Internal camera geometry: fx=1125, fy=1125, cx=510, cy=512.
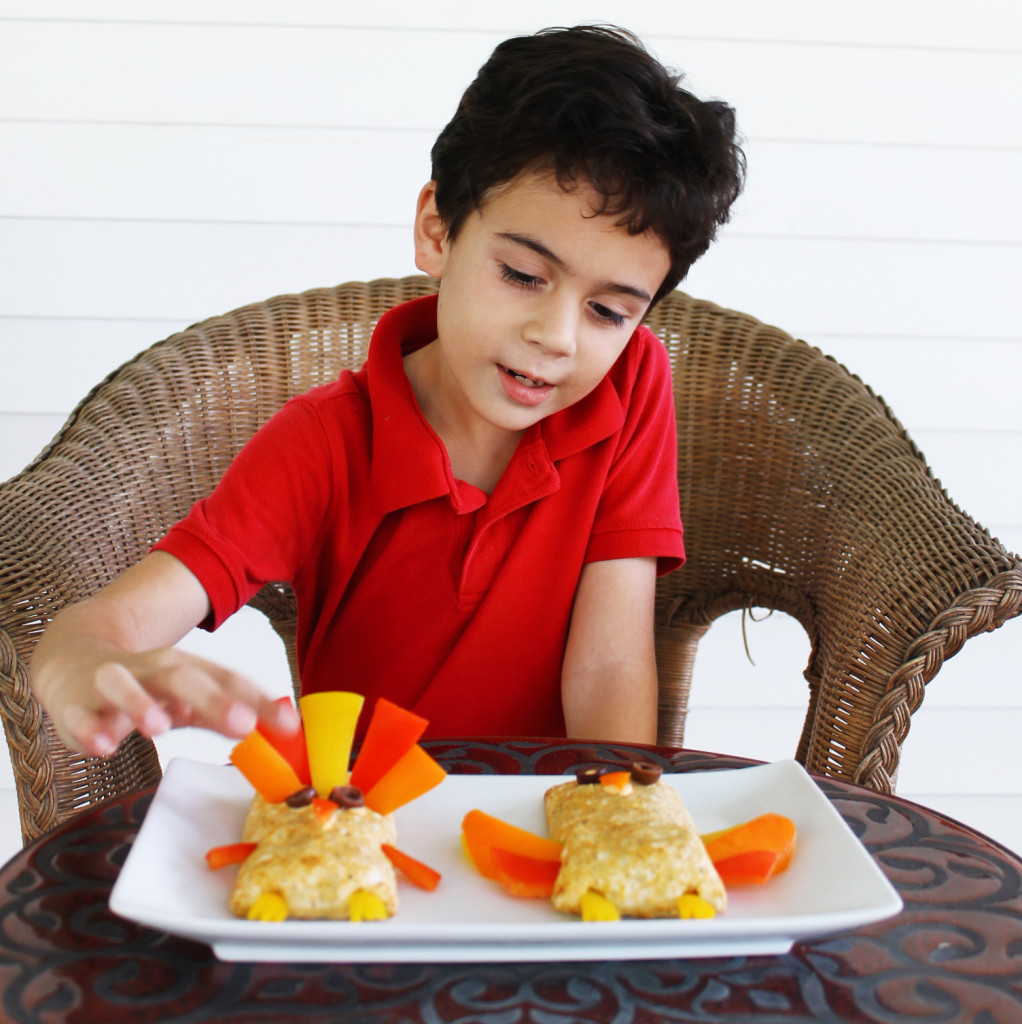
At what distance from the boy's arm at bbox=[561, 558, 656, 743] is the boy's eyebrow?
1.10 feet

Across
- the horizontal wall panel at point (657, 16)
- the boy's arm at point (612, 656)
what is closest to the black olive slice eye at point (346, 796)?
the boy's arm at point (612, 656)

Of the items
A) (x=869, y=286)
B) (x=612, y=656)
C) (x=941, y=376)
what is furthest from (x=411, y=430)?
(x=941, y=376)

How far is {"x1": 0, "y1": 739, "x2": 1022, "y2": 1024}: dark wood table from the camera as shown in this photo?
21.9 inches

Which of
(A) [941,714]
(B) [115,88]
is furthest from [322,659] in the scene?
(A) [941,714]

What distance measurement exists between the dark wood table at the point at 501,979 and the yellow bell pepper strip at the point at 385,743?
0.15 metres

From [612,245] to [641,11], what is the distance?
43.1 inches

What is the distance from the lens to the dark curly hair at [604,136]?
104cm

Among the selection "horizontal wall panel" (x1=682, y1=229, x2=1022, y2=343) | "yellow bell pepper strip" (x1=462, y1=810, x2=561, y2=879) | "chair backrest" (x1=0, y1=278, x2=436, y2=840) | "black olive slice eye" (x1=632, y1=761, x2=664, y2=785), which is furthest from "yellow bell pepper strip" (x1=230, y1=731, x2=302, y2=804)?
"horizontal wall panel" (x1=682, y1=229, x2=1022, y2=343)

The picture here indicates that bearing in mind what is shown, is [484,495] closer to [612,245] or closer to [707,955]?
[612,245]

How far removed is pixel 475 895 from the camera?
0.67 m

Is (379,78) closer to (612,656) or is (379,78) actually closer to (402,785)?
(612,656)

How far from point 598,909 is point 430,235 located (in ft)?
2.69

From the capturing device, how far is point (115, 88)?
1.90 metres

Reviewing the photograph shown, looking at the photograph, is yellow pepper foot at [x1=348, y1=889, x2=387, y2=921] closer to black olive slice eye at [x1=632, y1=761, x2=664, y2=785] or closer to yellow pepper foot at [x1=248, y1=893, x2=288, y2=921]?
yellow pepper foot at [x1=248, y1=893, x2=288, y2=921]
